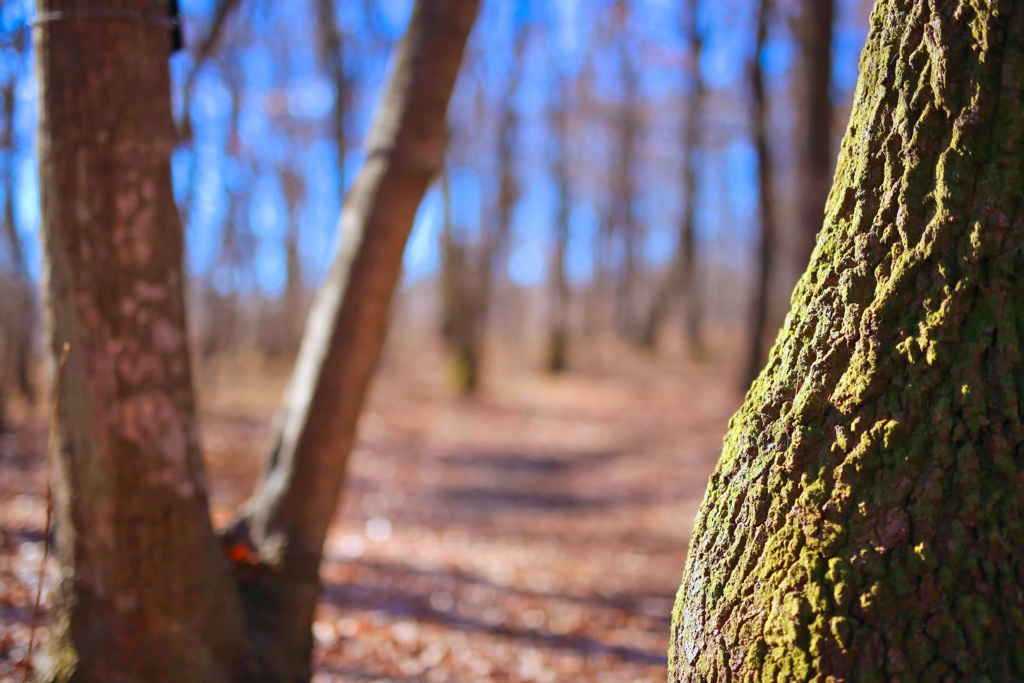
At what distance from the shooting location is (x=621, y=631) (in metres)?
5.06

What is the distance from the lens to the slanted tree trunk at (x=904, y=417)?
1.56m

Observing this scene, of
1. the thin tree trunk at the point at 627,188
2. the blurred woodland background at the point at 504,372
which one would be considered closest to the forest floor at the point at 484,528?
the blurred woodland background at the point at 504,372

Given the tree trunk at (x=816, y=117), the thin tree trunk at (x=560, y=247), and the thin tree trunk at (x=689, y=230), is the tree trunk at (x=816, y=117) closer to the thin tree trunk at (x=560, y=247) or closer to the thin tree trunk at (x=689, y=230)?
the thin tree trunk at (x=689, y=230)

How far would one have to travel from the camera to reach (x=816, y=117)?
928 cm

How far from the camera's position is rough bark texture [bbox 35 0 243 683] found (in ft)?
8.16

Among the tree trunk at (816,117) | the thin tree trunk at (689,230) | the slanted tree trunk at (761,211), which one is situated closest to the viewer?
the tree trunk at (816,117)

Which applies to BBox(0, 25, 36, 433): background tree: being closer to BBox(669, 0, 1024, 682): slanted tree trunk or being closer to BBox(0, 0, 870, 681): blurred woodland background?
BBox(0, 0, 870, 681): blurred woodland background

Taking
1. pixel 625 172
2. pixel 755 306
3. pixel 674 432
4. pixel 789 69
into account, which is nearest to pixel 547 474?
pixel 674 432

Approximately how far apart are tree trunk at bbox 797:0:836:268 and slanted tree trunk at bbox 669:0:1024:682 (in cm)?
759

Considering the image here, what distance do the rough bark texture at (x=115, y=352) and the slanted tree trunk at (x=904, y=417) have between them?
1888 millimetres

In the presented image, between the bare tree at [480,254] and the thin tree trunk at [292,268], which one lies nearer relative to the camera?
the bare tree at [480,254]

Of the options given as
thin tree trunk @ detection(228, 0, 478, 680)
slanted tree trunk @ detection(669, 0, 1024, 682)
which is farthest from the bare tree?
slanted tree trunk @ detection(669, 0, 1024, 682)

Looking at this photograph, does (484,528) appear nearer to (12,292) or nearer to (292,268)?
(12,292)

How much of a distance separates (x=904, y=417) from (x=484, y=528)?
6.50 metres
